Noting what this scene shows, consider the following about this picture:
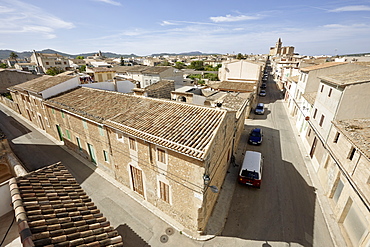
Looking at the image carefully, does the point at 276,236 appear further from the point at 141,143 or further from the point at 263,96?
the point at 263,96

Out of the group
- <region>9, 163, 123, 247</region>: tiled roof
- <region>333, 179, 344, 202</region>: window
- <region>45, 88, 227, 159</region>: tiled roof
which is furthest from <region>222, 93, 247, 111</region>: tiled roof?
<region>9, 163, 123, 247</region>: tiled roof

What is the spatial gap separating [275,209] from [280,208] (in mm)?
384

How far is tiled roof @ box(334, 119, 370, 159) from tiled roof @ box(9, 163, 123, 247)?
1233 cm

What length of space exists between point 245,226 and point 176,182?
505 centimetres

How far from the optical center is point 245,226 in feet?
33.6

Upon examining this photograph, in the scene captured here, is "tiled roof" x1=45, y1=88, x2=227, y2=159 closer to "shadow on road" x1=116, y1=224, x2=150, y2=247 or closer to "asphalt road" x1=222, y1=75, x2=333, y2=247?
"shadow on road" x1=116, y1=224, x2=150, y2=247

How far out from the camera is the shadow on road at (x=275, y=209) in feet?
32.1

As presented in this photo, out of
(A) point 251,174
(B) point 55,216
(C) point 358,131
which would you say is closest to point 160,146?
(B) point 55,216

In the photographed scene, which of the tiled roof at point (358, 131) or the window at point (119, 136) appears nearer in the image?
the tiled roof at point (358, 131)

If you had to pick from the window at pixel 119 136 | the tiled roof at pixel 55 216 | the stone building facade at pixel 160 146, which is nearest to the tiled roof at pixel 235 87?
the stone building facade at pixel 160 146

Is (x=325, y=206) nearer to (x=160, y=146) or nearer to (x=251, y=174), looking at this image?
(x=251, y=174)

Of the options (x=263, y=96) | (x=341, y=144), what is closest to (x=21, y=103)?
(x=341, y=144)

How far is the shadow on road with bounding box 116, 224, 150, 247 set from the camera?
9.28 m

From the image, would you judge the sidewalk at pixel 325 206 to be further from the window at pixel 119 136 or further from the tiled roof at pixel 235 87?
the tiled roof at pixel 235 87
